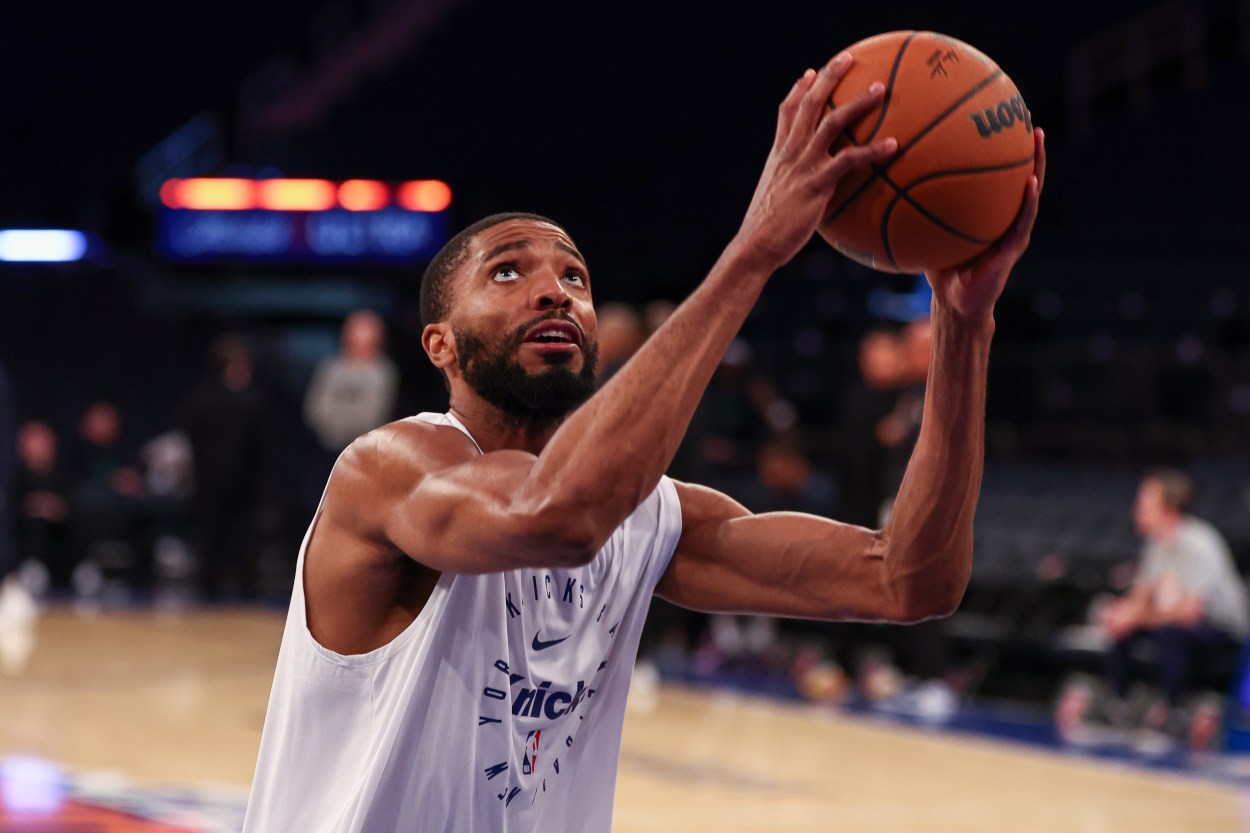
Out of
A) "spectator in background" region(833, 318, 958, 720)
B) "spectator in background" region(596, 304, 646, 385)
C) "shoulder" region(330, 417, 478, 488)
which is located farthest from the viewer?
"spectator in background" region(833, 318, 958, 720)

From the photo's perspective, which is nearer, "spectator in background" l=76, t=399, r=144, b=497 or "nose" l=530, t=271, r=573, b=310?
"nose" l=530, t=271, r=573, b=310

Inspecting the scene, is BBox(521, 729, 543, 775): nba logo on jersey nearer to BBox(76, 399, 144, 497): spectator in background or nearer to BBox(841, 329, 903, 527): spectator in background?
BBox(841, 329, 903, 527): spectator in background

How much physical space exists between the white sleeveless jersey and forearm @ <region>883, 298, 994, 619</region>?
512mm

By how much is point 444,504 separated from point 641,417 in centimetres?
31

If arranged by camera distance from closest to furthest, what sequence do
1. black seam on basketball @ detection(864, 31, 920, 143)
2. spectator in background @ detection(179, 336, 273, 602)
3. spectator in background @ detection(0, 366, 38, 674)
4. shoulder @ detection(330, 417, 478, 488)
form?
1. black seam on basketball @ detection(864, 31, 920, 143)
2. shoulder @ detection(330, 417, 478, 488)
3. spectator in background @ detection(0, 366, 38, 674)
4. spectator in background @ detection(179, 336, 273, 602)

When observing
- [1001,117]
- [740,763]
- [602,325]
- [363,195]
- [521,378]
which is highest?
[363,195]

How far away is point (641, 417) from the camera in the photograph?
6.82ft

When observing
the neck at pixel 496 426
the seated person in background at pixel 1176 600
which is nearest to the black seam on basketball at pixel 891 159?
the neck at pixel 496 426

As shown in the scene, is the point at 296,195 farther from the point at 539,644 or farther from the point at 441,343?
the point at 539,644

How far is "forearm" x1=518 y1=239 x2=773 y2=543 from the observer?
2.07m

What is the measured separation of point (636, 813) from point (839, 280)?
31.7 ft

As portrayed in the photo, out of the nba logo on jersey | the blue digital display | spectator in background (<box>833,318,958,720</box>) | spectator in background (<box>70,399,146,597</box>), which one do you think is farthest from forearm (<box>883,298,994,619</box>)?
spectator in background (<box>70,399,146,597</box>)

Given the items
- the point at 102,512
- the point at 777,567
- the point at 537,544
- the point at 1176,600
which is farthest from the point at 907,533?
the point at 102,512

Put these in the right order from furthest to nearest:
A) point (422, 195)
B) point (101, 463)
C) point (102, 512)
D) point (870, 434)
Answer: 1. point (101, 463)
2. point (102, 512)
3. point (422, 195)
4. point (870, 434)
